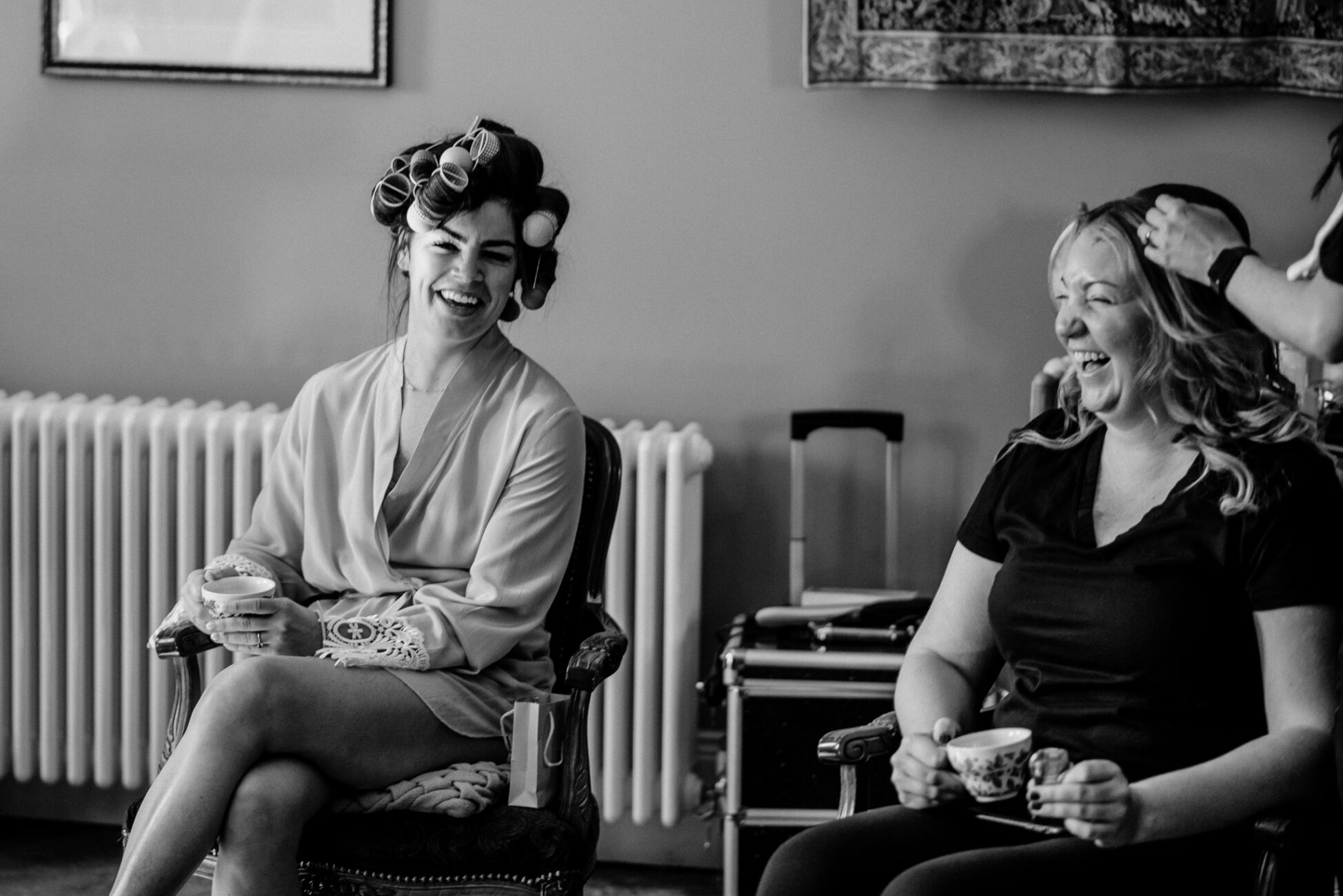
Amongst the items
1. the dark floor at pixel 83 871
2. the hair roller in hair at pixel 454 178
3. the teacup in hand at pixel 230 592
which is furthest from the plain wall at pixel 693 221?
the teacup in hand at pixel 230 592

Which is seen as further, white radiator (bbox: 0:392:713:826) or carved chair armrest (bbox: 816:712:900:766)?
white radiator (bbox: 0:392:713:826)

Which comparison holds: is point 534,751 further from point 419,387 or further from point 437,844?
point 419,387

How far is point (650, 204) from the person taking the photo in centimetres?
323

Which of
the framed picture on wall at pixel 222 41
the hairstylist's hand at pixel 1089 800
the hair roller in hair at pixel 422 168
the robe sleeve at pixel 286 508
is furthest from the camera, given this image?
the framed picture on wall at pixel 222 41

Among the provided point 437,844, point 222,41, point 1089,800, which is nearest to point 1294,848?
point 1089,800

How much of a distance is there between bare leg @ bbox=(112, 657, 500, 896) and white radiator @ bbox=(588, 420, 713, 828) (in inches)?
34.5

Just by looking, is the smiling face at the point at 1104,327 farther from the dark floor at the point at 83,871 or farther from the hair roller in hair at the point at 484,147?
the dark floor at the point at 83,871

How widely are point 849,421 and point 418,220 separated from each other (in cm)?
103

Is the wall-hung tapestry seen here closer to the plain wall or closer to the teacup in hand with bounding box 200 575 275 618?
the plain wall

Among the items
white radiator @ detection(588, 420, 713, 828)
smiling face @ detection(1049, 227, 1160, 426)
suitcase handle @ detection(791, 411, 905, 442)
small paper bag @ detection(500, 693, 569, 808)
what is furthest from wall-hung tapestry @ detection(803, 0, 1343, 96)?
small paper bag @ detection(500, 693, 569, 808)

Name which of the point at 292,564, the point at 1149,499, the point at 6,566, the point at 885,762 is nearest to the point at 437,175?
the point at 292,564

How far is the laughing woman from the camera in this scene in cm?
209

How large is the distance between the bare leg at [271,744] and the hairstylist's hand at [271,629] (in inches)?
1.7

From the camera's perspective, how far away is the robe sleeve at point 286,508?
2.48 metres
